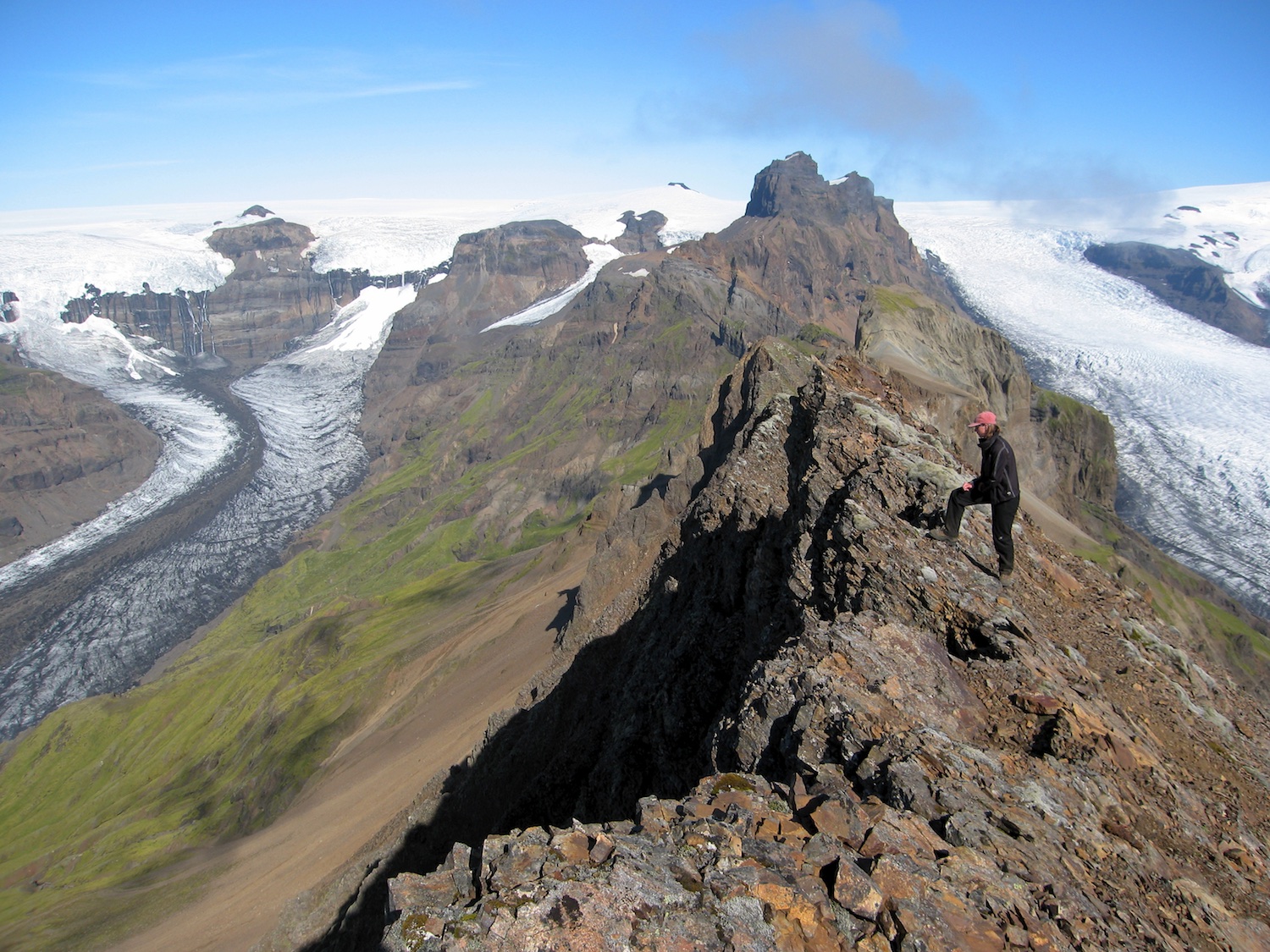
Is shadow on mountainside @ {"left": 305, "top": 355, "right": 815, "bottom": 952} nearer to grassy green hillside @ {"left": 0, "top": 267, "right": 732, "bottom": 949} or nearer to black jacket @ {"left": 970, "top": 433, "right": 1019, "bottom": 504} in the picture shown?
black jacket @ {"left": 970, "top": 433, "right": 1019, "bottom": 504}

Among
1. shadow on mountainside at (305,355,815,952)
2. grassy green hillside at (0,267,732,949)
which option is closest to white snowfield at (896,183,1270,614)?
grassy green hillside at (0,267,732,949)

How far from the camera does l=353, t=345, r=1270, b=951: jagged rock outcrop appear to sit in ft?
30.1

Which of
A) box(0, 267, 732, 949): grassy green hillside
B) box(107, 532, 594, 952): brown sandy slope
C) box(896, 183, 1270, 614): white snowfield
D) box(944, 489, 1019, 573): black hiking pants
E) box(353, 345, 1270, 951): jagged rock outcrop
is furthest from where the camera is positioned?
box(896, 183, 1270, 614): white snowfield

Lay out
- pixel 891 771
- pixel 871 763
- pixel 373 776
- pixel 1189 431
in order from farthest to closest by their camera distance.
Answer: pixel 1189 431 → pixel 373 776 → pixel 871 763 → pixel 891 771

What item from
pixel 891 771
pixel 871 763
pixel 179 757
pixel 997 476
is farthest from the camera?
pixel 179 757

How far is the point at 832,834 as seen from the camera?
10.0 meters

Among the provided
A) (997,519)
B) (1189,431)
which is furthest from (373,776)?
(1189,431)

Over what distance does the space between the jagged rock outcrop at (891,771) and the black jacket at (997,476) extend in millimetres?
1867

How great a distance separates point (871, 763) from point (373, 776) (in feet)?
186

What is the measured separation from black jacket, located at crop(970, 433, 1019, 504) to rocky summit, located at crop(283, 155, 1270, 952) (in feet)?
6.12

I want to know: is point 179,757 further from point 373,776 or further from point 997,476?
point 997,476

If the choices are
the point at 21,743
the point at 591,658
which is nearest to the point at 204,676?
the point at 21,743

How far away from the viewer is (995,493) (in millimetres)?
15422

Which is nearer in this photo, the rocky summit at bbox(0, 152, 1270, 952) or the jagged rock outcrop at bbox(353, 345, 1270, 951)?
the jagged rock outcrop at bbox(353, 345, 1270, 951)
